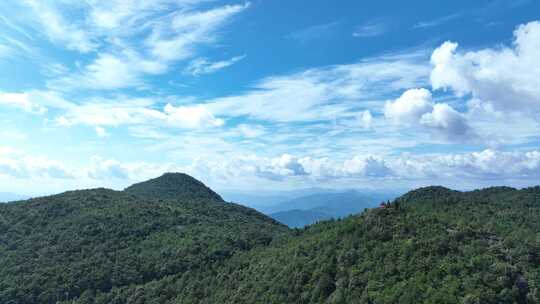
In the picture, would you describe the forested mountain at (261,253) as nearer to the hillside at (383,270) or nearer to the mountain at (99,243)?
the hillside at (383,270)

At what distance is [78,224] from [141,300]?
52823 millimetres

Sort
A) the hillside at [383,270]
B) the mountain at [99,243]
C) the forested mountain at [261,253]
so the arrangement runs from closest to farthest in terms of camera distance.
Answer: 1. the hillside at [383,270]
2. the forested mountain at [261,253]
3. the mountain at [99,243]

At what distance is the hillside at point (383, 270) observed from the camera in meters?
51.0

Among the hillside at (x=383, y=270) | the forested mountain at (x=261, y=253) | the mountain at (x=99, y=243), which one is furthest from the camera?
the mountain at (x=99, y=243)

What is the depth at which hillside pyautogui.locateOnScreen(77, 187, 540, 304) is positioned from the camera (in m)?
51.0

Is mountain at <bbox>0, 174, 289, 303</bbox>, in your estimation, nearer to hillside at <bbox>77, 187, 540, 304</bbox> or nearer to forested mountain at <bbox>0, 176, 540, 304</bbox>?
forested mountain at <bbox>0, 176, 540, 304</bbox>

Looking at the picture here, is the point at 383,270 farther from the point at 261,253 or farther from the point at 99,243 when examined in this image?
the point at 99,243

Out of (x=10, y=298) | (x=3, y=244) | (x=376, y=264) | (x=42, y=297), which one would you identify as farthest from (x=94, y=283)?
(x=376, y=264)

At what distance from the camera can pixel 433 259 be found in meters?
58.2

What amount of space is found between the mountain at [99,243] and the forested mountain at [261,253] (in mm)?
354

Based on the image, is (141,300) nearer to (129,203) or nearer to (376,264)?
(376,264)

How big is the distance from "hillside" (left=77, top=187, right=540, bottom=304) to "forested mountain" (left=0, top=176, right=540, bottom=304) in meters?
0.22

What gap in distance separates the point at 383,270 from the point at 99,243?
316 feet

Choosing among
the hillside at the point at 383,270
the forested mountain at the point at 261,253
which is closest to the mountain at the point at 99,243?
the forested mountain at the point at 261,253
